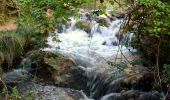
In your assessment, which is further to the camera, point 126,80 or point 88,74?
point 88,74

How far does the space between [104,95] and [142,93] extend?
82 cm

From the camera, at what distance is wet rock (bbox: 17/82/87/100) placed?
6988 mm

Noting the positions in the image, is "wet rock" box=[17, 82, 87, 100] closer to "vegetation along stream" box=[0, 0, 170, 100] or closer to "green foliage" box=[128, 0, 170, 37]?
"vegetation along stream" box=[0, 0, 170, 100]

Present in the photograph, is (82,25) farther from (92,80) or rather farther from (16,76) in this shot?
(16,76)

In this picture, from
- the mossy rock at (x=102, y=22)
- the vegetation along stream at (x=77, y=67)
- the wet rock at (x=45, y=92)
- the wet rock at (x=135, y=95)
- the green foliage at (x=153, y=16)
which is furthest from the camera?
the wet rock at (x=45, y=92)

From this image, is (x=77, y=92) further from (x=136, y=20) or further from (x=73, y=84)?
(x=136, y=20)

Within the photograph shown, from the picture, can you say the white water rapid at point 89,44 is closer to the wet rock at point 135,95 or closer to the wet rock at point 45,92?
the wet rock at point 45,92

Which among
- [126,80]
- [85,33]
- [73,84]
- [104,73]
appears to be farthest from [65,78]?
[85,33]

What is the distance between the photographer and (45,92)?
7.28m

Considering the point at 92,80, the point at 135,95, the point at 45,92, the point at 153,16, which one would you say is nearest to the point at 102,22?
the point at 153,16

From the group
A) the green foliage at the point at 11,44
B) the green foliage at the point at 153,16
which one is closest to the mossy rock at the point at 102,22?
the green foliage at the point at 153,16

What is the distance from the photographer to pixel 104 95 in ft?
24.4

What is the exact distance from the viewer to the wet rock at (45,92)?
699 cm

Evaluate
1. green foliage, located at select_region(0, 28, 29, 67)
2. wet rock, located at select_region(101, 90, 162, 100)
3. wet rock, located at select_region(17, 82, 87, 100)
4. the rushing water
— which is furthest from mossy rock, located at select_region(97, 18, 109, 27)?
green foliage, located at select_region(0, 28, 29, 67)
